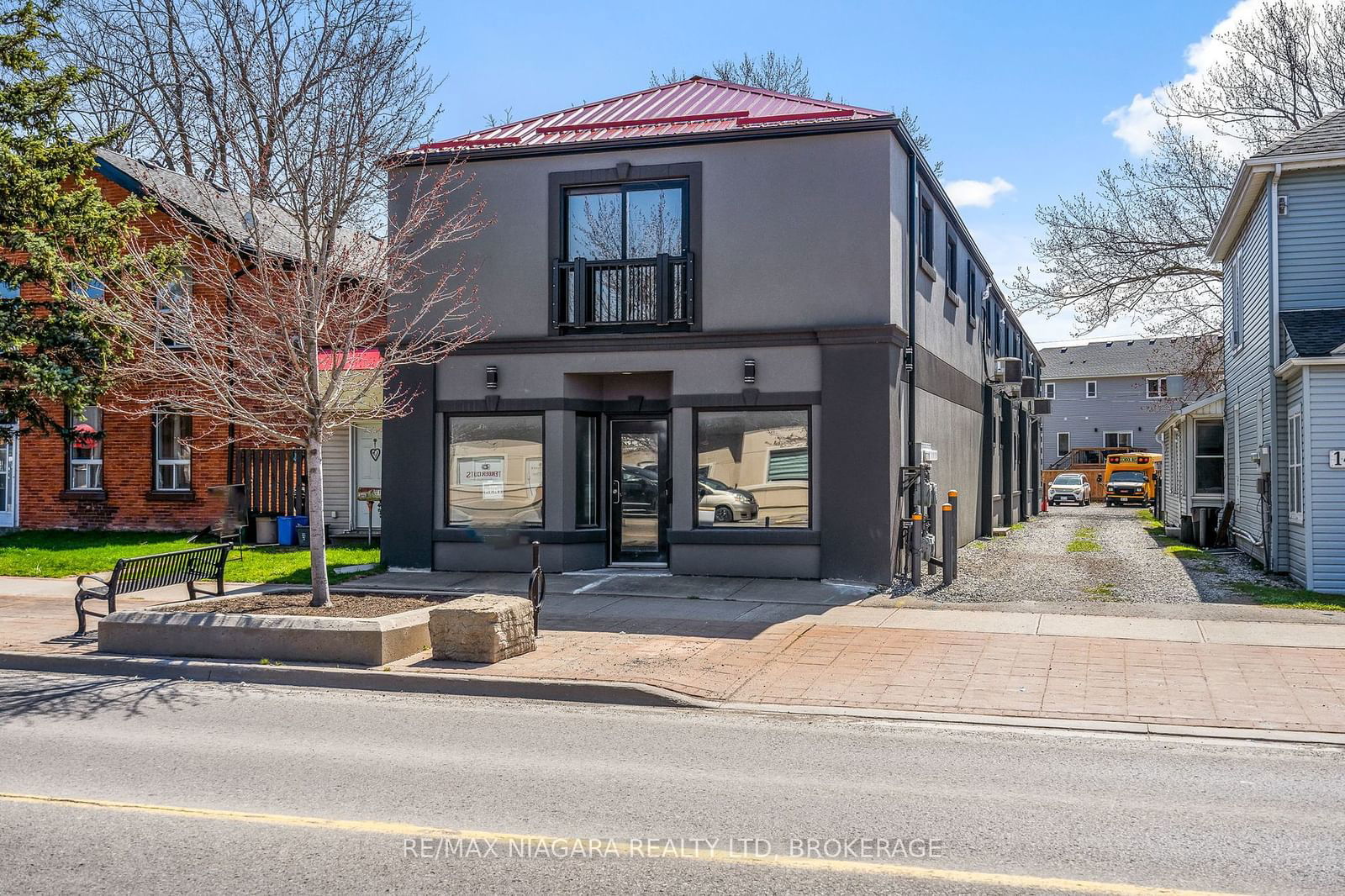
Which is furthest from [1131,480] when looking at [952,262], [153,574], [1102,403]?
[153,574]

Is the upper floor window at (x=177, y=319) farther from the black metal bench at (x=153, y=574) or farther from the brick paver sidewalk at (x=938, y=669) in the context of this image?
the brick paver sidewalk at (x=938, y=669)

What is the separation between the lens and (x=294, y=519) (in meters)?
20.2

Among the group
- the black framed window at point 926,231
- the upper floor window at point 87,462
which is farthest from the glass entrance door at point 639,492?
the upper floor window at point 87,462

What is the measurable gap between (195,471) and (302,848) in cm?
1838

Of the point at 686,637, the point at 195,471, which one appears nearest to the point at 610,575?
the point at 686,637

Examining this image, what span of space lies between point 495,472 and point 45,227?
9.53 metres

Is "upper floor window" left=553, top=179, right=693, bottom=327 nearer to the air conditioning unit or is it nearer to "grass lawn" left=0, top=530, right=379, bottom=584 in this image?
"grass lawn" left=0, top=530, right=379, bottom=584

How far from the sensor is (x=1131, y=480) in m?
44.7

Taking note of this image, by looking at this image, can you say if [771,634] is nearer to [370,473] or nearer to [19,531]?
[370,473]

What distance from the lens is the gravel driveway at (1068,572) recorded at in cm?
1382

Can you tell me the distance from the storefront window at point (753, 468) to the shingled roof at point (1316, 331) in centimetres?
673

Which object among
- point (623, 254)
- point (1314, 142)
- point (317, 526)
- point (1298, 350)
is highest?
point (1314, 142)

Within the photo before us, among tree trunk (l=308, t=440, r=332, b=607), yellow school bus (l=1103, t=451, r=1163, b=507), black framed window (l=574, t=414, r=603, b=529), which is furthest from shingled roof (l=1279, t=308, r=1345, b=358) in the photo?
yellow school bus (l=1103, t=451, r=1163, b=507)

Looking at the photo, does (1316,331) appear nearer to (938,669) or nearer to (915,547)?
(915,547)
